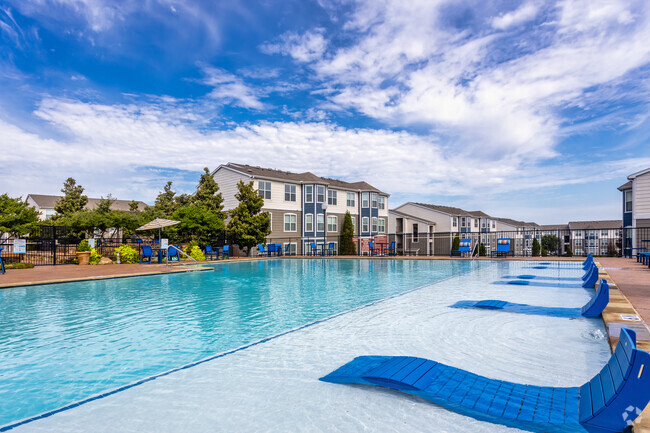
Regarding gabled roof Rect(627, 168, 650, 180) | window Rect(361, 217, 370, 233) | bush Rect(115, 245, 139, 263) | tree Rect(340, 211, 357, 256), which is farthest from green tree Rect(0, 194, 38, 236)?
gabled roof Rect(627, 168, 650, 180)

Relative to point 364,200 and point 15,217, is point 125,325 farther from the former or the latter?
point 364,200

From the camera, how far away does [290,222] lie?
3020 centimetres

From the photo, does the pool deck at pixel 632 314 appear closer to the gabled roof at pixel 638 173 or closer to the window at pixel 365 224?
the gabled roof at pixel 638 173

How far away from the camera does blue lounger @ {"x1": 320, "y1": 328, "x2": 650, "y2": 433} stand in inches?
Result: 81.3

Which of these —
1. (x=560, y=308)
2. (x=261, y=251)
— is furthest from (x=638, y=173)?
(x=261, y=251)

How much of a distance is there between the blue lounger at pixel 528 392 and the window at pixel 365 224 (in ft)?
105

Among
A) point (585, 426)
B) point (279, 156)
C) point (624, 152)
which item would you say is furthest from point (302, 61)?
point (585, 426)

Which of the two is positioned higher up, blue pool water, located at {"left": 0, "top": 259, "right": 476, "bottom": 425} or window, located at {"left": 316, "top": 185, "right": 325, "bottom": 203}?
window, located at {"left": 316, "top": 185, "right": 325, "bottom": 203}

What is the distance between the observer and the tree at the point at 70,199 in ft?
112

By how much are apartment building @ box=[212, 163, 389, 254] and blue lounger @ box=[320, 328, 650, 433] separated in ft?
A: 73.8

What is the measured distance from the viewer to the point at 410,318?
20.5 feet

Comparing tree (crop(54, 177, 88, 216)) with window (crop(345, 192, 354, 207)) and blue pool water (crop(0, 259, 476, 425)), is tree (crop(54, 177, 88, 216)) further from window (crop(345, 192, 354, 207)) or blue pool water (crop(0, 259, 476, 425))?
blue pool water (crop(0, 259, 476, 425))

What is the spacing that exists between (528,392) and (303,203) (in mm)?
28320

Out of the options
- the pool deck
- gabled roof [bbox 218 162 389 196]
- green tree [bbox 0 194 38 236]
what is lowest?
the pool deck
